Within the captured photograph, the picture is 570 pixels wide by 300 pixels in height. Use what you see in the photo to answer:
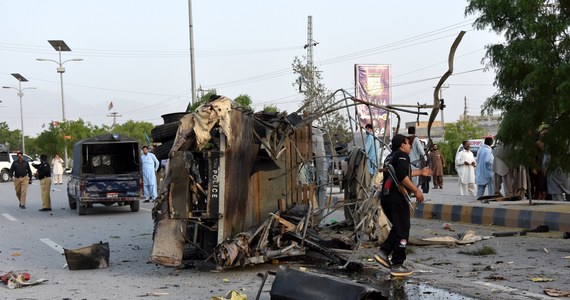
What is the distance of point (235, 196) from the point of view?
9.43 m

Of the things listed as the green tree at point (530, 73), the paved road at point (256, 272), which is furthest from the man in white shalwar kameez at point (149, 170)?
the green tree at point (530, 73)

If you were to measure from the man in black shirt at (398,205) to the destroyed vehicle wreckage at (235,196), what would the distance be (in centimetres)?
62

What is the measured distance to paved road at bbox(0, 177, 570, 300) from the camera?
7.66 metres

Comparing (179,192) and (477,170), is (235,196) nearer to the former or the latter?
(179,192)

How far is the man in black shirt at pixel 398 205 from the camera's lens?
860cm

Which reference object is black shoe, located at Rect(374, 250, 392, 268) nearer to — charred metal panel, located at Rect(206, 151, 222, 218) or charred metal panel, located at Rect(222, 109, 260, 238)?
charred metal panel, located at Rect(222, 109, 260, 238)

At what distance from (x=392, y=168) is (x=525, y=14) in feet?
15.4

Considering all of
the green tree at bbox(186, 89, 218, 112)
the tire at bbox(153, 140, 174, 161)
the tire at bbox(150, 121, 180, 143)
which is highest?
the green tree at bbox(186, 89, 218, 112)

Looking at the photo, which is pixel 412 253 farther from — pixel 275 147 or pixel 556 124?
pixel 556 124

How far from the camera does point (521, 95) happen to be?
485 inches

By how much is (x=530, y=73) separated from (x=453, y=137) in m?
37.6

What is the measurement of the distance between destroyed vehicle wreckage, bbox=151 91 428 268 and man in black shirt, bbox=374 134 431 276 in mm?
615

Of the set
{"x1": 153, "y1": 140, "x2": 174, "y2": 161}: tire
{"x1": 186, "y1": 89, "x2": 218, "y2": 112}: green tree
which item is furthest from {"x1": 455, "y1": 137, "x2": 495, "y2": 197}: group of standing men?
{"x1": 153, "y1": 140, "x2": 174, "y2": 161}: tire

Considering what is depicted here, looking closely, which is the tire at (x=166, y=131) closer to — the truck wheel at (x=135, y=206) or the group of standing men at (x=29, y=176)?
the truck wheel at (x=135, y=206)
